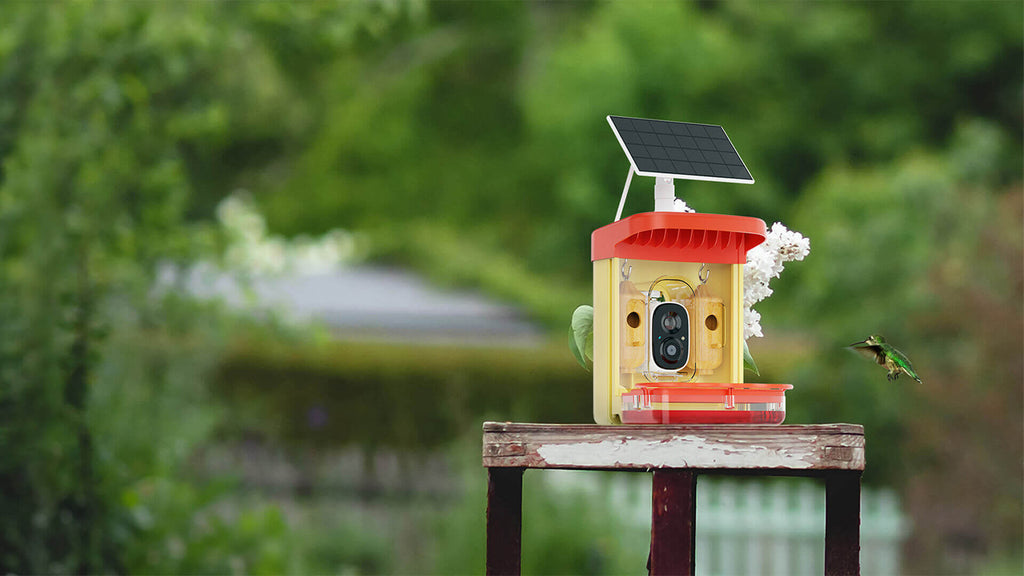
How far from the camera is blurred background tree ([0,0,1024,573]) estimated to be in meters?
4.24

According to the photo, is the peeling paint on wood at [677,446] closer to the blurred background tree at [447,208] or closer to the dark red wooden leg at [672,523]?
the dark red wooden leg at [672,523]

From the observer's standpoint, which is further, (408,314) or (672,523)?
(408,314)

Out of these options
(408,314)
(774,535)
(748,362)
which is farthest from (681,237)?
(408,314)

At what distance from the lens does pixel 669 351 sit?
7.51 feet

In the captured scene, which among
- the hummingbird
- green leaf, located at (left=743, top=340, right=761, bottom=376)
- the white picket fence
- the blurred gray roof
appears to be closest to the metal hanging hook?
green leaf, located at (left=743, top=340, right=761, bottom=376)

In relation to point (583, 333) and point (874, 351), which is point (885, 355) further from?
point (583, 333)

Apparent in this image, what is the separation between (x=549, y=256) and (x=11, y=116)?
11.4 meters

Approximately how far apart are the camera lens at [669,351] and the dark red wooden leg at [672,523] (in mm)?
312

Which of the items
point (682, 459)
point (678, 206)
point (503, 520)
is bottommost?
point (503, 520)

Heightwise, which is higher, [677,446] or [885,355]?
[885,355]

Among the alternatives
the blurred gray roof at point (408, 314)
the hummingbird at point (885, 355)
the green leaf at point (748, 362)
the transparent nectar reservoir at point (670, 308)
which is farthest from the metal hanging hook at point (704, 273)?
the blurred gray roof at point (408, 314)

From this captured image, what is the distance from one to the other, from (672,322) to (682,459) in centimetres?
37

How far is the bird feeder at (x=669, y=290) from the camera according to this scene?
2.20 metres

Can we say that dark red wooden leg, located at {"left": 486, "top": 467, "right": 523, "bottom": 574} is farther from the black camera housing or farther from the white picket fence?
the white picket fence
